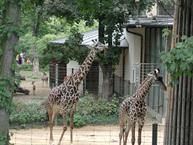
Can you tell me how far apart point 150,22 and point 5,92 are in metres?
13.7

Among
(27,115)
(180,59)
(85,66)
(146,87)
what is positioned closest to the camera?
(180,59)

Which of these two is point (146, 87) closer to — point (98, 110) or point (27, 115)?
point (27, 115)

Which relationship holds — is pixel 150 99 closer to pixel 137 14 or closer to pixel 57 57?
pixel 137 14

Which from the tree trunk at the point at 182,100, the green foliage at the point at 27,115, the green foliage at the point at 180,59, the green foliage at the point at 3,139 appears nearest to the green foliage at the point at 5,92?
the green foliage at the point at 3,139

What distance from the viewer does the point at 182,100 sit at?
7.92 m

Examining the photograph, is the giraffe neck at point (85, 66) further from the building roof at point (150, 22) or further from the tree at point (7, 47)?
the building roof at point (150, 22)

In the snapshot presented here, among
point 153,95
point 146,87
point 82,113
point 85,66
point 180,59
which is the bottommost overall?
point 82,113

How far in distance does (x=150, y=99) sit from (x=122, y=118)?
935 cm

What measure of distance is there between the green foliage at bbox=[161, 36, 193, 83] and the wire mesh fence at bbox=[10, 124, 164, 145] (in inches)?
290

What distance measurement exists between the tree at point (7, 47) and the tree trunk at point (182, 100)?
2.42 metres

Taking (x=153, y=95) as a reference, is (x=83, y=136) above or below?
below

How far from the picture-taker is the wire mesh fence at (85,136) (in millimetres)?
13680

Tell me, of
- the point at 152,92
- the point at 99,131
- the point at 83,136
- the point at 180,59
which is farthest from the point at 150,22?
the point at 180,59

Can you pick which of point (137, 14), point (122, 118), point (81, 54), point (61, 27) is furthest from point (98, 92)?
point (61, 27)
